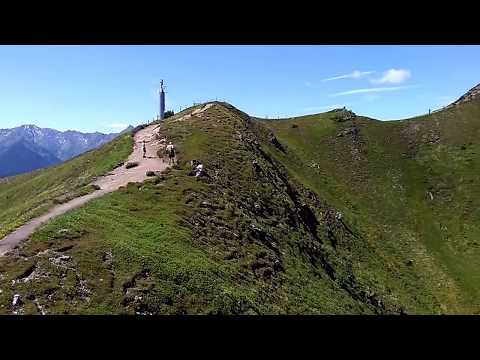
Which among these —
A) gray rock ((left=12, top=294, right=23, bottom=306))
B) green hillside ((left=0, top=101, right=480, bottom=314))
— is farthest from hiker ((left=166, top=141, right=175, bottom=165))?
gray rock ((left=12, top=294, right=23, bottom=306))

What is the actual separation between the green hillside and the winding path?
119 centimetres

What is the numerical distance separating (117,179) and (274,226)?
16.7 m

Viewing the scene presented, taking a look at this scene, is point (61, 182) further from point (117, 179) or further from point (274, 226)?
point (274, 226)

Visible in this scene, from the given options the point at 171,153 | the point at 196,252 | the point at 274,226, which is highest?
the point at 171,153

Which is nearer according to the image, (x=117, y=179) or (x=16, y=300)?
(x=16, y=300)

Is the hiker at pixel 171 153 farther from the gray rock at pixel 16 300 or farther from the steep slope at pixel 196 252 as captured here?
the gray rock at pixel 16 300

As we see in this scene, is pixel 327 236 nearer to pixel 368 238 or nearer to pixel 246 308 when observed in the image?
pixel 368 238

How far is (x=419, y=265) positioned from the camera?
7025 cm

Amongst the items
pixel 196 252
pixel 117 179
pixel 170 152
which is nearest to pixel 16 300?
pixel 196 252

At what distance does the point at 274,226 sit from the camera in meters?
49.2
